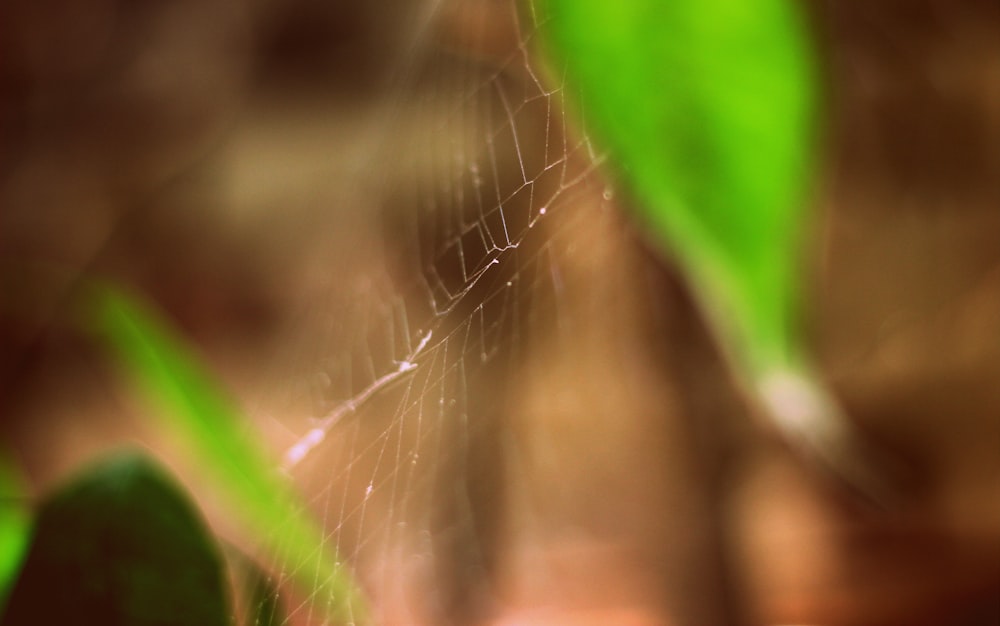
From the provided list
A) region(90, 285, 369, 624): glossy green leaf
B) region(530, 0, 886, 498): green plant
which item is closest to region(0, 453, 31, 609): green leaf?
region(90, 285, 369, 624): glossy green leaf

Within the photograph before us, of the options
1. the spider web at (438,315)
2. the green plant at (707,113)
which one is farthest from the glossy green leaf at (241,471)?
the green plant at (707,113)

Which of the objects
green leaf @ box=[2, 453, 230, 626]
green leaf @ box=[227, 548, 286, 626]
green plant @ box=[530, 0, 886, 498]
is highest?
green plant @ box=[530, 0, 886, 498]

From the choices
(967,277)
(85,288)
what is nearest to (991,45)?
(967,277)

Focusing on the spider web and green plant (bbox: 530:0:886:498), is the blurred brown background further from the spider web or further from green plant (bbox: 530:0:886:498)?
green plant (bbox: 530:0:886:498)

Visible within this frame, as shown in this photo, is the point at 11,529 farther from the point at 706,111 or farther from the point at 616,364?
the point at 616,364

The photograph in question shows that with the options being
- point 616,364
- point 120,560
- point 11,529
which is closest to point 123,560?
point 120,560

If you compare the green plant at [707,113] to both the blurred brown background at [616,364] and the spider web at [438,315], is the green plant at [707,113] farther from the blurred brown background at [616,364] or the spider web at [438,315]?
the blurred brown background at [616,364]

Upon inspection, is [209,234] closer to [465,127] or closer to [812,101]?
[465,127]
